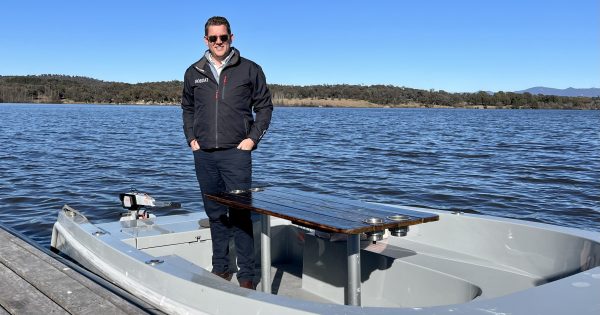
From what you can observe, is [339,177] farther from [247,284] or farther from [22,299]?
[22,299]

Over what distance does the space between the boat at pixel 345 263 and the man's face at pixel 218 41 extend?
4.07 ft

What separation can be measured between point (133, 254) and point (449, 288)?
219 centimetres

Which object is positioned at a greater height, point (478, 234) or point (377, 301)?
point (478, 234)

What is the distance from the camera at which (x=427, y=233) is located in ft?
16.1

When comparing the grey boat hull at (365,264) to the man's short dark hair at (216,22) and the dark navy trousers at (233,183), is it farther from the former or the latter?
the man's short dark hair at (216,22)

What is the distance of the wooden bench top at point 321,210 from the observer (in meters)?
3.06

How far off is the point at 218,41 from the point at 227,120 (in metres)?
0.55

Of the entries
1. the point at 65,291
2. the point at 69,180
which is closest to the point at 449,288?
the point at 65,291

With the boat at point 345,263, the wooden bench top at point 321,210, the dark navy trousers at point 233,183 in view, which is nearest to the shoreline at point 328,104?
the boat at point 345,263

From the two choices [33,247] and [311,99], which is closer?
[33,247]

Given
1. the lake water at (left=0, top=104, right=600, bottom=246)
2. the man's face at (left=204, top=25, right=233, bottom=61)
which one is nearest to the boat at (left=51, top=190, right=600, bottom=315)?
the man's face at (left=204, top=25, right=233, bottom=61)

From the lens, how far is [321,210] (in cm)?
347

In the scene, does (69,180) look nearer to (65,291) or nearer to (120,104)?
(65,291)

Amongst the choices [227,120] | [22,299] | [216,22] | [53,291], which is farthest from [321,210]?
[22,299]
